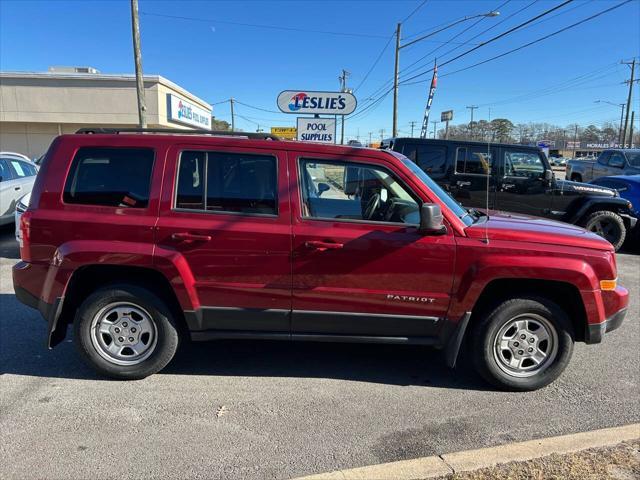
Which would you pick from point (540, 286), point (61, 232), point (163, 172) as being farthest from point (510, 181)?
point (61, 232)

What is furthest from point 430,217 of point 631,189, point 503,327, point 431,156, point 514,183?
point 631,189

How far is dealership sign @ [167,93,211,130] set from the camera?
95.2 ft

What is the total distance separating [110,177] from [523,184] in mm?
7707

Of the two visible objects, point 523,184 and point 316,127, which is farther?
point 316,127

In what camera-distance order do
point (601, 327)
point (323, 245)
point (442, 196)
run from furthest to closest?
point (442, 196) → point (601, 327) → point (323, 245)

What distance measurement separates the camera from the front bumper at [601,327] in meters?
3.49

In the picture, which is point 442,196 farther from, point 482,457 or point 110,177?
point 110,177

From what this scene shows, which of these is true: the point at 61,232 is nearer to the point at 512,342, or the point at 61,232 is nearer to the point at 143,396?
the point at 143,396

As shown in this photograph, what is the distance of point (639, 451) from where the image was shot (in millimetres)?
2785

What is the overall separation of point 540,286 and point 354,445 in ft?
6.12

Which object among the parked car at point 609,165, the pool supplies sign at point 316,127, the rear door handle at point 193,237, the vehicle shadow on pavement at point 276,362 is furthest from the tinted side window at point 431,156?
the parked car at point 609,165

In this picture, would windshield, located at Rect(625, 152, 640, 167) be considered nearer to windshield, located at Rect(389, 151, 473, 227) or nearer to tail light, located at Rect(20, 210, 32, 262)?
windshield, located at Rect(389, 151, 473, 227)

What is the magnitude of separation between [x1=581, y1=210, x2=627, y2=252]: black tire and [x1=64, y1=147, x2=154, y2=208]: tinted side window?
832 centimetres

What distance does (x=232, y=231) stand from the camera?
341cm
